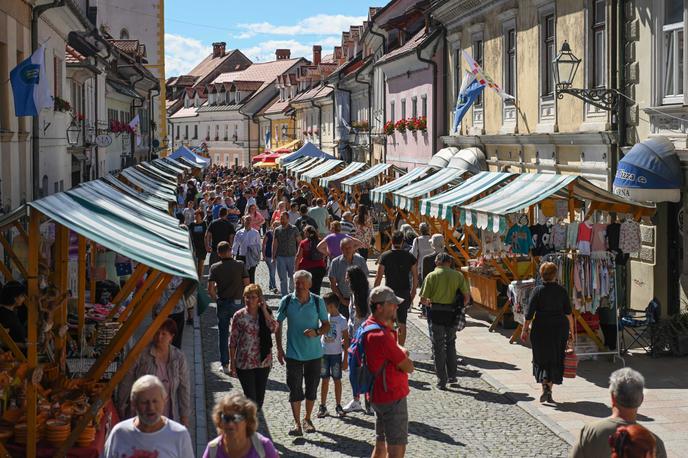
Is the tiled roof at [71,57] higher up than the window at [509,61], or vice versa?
the tiled roof at [71,57]

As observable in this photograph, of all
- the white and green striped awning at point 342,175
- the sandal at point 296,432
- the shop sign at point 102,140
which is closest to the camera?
the sandal at point 296,432

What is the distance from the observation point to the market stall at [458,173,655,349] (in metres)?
13.5

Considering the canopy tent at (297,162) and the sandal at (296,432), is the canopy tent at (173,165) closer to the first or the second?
the canopy tent at (297,162)

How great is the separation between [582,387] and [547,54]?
1037 centimetres

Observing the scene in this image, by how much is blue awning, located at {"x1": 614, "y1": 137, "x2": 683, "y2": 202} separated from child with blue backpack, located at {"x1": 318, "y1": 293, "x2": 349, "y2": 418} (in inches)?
228

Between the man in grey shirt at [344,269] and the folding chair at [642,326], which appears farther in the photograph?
the folding chair at [642,326]

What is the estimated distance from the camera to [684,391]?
38.3 feet

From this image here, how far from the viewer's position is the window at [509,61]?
23.2m

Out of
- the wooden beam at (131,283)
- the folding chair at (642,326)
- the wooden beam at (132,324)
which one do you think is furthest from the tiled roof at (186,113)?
the wooden beam at (132,324)

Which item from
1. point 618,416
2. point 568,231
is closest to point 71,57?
point 568,231

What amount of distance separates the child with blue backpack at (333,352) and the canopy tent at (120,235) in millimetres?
2844

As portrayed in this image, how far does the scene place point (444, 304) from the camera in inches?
475

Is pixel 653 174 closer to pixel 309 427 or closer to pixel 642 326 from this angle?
pixel 642 326

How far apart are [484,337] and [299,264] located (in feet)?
9.97
